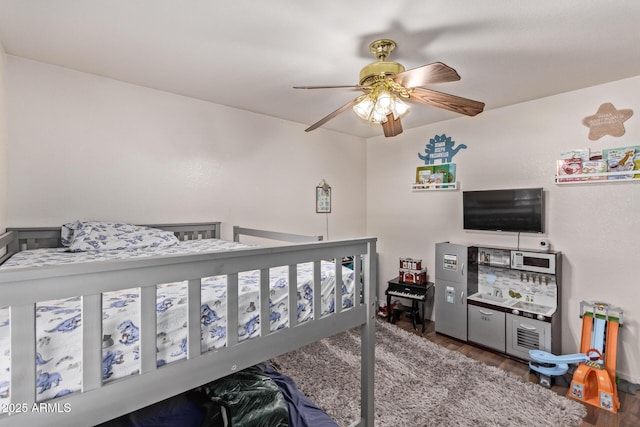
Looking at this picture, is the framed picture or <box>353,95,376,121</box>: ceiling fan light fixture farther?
the framed picture

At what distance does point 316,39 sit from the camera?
1.88 meters

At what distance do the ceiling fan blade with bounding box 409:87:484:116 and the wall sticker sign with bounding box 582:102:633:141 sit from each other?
152 centimetres

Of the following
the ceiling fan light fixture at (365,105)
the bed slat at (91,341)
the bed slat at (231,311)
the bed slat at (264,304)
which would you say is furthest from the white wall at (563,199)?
the bed slat at (91,341)

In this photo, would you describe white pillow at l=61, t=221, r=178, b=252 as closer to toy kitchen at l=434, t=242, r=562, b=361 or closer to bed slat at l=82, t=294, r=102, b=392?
bed slat at l=82, t=294, r=102, b=392

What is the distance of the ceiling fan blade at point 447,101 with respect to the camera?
5.90 ft

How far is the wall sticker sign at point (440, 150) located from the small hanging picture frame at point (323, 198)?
128cm

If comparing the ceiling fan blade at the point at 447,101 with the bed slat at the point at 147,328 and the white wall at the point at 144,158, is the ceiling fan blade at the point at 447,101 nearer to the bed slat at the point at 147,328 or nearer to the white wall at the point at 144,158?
the bed slat at the point at 147,328

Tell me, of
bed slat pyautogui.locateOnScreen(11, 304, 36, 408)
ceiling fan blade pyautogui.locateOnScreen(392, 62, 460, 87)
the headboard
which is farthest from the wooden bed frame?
the headboard

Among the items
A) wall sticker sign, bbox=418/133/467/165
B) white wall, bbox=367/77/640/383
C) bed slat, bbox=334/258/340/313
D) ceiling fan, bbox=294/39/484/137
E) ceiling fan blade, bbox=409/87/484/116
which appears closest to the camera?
bed slat, bbox=334/258/340/313

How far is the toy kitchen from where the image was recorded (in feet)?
8.96

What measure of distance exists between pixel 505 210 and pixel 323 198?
209 centimetres

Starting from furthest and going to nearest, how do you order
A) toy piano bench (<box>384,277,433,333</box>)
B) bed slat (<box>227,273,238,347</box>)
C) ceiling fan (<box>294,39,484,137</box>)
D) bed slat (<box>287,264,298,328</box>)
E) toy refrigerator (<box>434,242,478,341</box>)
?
1. toy piano bench (<box>384,277,433,333</box>)
2. toy refrigerator (<box>434,242,478,341</box>)
3. ceiling fan (<box>294,39,484,137</box>)
4. bed slat (<box>287,264,298,328</box>)
5. bed slat (<box>227,273,238,347</box>)

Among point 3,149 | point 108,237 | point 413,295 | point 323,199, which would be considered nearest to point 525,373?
point 413,295

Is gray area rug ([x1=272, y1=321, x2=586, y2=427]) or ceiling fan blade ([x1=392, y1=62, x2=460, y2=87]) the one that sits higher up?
ceiling fan blade ([x1=392, y1=62, x2=460, y2=87])
